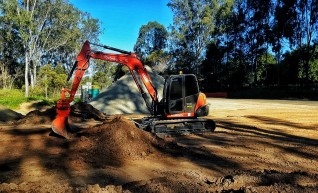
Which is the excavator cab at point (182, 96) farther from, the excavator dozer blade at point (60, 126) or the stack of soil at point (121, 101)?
the stack of soil at point (121, 101)

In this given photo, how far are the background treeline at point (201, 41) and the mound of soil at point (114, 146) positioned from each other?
28.8 m

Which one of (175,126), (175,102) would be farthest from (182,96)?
(175,126)

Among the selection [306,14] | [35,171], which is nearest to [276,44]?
[306,14]

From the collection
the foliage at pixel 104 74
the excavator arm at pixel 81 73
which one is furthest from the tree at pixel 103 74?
the excavator arm at pixel 81 73

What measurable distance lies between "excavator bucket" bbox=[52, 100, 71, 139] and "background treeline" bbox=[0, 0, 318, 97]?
2753 cm

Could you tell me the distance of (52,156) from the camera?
7.29m

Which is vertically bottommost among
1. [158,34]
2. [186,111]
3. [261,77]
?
[186,111]

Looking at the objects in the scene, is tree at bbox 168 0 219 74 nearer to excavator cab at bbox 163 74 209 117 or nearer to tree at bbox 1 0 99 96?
tree at bbox 1 0 99 96

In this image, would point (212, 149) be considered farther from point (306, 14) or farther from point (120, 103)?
point (306, 14)

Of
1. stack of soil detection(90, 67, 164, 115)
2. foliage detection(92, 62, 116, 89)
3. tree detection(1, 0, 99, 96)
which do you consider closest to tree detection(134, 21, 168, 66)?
foliage detection(92, 62, 116, 89)

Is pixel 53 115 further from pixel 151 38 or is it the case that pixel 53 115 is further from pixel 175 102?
pixel 151 38

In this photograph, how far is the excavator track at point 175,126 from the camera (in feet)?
35.6

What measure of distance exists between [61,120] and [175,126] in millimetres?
3944

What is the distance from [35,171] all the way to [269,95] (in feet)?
→ 124
